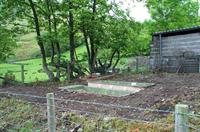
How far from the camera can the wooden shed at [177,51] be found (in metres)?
14.5

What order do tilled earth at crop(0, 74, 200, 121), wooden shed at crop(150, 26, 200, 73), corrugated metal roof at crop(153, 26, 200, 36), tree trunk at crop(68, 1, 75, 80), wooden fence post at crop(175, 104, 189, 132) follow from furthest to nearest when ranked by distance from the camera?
wooden shed at crop(150, 26, 200, 73)
corrugated metal roof at crop(153, 26, 200, 36)
tree trunk at crop(68, 1, 75, 80)
tilled earth at crop(0, 74, 200, 121)
wooden fence post at crop(175, 104, 189, 132)

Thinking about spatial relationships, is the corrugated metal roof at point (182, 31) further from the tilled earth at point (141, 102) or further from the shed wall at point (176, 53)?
the tilled earth at point (141, 102)

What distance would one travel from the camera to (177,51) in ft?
50.7

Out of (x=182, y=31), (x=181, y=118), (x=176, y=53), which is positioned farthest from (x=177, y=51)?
(x=181, y=118)

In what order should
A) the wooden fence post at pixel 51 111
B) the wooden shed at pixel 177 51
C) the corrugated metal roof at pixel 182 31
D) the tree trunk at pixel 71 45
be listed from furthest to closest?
the wooden shed at pixel 177 51 < the corrugated metal roof at pixel 182 31 < the tree trunk at pixel 71 45 < the wooden fence post at pixel 51 111

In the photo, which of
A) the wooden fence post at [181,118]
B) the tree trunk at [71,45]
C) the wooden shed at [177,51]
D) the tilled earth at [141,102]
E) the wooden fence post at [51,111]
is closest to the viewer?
the wooden fence post at [181,118]

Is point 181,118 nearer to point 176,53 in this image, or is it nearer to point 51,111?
point 51,111

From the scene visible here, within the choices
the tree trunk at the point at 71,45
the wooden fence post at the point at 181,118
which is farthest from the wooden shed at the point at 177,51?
the wooden fence post at the point at 181,118

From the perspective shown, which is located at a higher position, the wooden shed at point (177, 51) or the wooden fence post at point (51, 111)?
the wooden shed at point (177, 51)

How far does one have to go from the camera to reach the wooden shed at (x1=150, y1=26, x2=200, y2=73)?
1450 centimetres

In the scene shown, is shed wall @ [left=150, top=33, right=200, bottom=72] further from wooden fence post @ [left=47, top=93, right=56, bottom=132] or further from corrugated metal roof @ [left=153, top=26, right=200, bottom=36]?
wooden fence post @ [left=47, top=93, right=56, bottom=132]

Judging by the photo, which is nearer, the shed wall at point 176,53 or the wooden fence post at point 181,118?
the wooden fence post at point 181,118

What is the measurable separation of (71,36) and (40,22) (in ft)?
4.82

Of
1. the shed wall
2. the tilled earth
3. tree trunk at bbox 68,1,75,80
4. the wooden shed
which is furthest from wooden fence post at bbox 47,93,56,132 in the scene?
the shed wall
